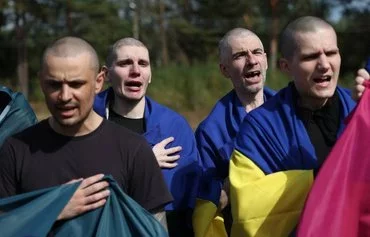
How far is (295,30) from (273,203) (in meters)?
0.92

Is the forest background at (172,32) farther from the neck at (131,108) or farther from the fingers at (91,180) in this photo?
the fingers at (91,180)

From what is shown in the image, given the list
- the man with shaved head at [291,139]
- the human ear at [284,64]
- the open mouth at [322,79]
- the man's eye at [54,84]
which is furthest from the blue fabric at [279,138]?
the man's eye at [54,84]

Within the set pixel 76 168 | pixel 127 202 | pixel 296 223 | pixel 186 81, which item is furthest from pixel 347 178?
pixel 186 81

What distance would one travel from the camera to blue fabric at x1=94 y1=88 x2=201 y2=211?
4730 mm

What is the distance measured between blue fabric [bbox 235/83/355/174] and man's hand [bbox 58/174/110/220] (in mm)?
876

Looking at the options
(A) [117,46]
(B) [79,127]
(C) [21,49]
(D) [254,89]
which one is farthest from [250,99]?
(C) [21,49]

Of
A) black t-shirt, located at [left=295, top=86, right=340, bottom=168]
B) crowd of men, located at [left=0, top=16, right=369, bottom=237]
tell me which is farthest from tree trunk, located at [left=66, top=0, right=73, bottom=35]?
Result: black t-shirt, located at [left=295, top=86, right=340, bottom=168]

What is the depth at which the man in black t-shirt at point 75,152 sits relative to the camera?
11.7 feet

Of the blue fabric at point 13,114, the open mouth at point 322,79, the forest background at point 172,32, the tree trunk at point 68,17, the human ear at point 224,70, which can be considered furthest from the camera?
the tree trunk at point 68,17

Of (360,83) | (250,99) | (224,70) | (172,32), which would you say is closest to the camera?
(360,83)

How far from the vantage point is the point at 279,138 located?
397 centimetres

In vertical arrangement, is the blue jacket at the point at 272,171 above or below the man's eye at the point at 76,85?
below

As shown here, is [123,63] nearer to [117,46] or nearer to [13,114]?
[117,46]

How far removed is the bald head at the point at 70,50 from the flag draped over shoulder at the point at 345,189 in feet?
4.07
